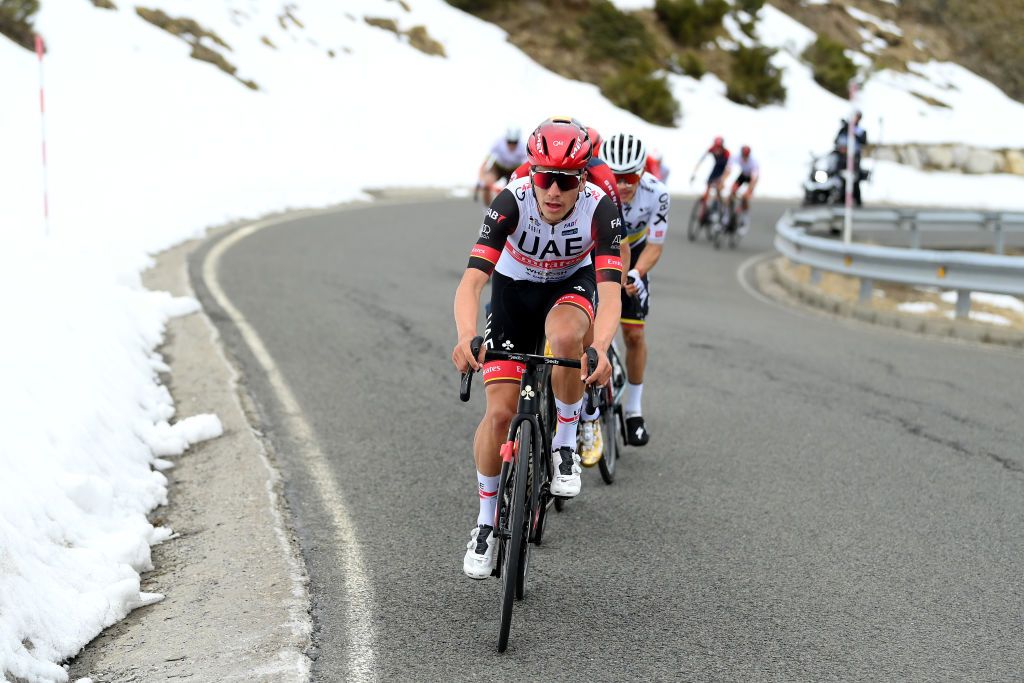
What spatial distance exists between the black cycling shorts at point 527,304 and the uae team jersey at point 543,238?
0.04m

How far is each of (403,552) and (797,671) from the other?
1983 mm

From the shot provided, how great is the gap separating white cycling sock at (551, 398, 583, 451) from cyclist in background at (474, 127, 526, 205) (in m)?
9.25

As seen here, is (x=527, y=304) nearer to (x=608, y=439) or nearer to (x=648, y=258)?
(x=608, y=439)

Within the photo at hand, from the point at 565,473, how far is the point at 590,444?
132cm

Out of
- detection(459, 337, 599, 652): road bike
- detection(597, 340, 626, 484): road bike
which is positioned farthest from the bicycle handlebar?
detection(597, 340, 626, 484): road bike

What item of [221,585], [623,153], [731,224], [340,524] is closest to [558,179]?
[623,153]

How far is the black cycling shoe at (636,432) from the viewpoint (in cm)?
717

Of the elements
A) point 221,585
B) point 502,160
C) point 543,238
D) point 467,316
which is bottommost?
point 221,585

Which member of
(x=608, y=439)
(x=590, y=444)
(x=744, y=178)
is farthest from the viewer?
(x=744, y=178)

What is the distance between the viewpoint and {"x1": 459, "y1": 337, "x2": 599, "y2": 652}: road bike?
4324 mm

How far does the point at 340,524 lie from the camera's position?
18.8ft

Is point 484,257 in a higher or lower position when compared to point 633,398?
higher

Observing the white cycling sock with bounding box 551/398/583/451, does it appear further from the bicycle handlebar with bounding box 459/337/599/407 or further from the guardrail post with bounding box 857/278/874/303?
the guardrail post with bounding box 857/278/874/303

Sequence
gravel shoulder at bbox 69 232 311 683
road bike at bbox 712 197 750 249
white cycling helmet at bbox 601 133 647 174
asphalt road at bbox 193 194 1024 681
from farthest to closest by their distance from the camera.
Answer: road bike at bbox 712 197 750 249, white cycling helmet at bbox 601 133 647 174, asphalt road at bbox 193 194 1024 681, gravel shoulder at bbox 69 232 311 683
